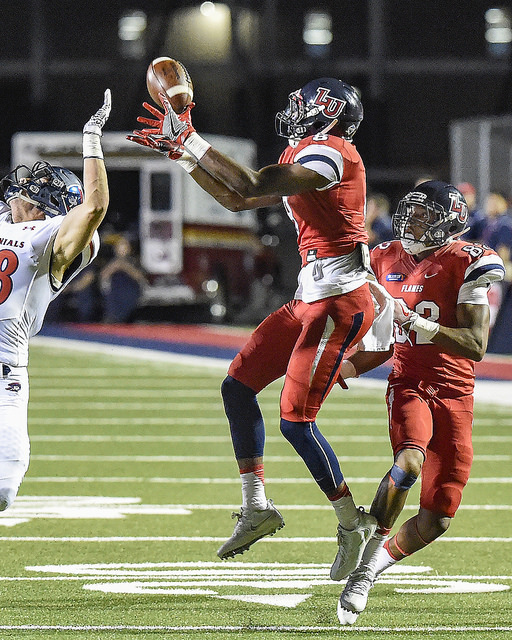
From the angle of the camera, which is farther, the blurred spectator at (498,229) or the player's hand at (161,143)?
the blurred spectator at (498,229)

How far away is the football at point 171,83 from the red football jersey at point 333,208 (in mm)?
458

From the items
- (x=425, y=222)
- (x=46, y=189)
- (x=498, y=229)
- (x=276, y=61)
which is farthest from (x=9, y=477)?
(x=276, y=61)

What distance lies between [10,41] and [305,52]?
605cm

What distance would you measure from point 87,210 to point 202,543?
2.17 metres

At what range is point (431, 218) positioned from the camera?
5.55 meters

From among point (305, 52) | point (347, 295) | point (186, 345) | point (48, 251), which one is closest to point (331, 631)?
point (347, 295)

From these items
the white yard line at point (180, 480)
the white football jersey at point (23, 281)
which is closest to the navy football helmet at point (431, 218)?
the white football jersey at point (23, 281)

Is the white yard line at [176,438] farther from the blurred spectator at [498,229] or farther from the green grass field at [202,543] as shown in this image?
the blurred spectator at [498,229]

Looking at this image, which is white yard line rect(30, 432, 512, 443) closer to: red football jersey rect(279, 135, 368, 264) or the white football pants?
red football jersey rect(279, 135, 368, 264)

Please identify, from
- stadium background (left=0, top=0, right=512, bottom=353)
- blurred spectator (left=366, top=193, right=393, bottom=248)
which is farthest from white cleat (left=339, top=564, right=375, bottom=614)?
stadium background (left=0, top=0, right=512, bottom=353)

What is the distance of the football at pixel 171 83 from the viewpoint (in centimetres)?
509

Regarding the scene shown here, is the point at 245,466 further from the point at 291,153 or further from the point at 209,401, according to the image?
A: the point at 209,401

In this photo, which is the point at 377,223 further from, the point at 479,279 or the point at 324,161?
the point at 324,161

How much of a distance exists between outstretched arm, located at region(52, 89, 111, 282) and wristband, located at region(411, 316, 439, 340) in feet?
3.91
